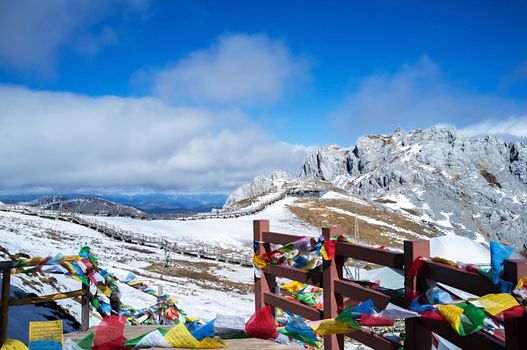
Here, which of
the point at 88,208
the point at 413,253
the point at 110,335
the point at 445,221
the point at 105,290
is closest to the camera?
the point at 110,335

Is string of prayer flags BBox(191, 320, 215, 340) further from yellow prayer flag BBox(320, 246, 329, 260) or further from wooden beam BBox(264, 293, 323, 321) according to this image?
wooden beam BBox(264, 293, 323, 321)

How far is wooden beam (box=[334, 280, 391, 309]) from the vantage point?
450 cm

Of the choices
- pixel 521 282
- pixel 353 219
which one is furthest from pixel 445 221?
pixel 521 282

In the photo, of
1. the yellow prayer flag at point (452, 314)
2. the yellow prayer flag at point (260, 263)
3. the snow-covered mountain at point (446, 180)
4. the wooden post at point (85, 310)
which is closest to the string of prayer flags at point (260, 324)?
the yellow prayer flag at point (452, 314)

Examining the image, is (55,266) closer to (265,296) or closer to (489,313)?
(265,296)

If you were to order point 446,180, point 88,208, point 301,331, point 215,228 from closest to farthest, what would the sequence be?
1. point 301,331
2. point 215,228
3. point 88,208
4. point 446,180

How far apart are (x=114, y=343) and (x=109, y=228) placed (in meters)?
33.9

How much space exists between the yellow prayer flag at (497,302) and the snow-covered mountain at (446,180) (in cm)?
7830

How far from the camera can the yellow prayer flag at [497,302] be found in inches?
115

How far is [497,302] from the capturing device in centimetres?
298

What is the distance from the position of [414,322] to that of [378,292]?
626mm

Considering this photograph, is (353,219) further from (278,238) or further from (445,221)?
(445,221)

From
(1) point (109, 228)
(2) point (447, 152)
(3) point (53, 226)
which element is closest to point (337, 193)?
(1) point (109, 228)

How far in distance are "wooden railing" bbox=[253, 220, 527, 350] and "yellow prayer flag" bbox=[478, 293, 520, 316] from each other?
0.46 ft
